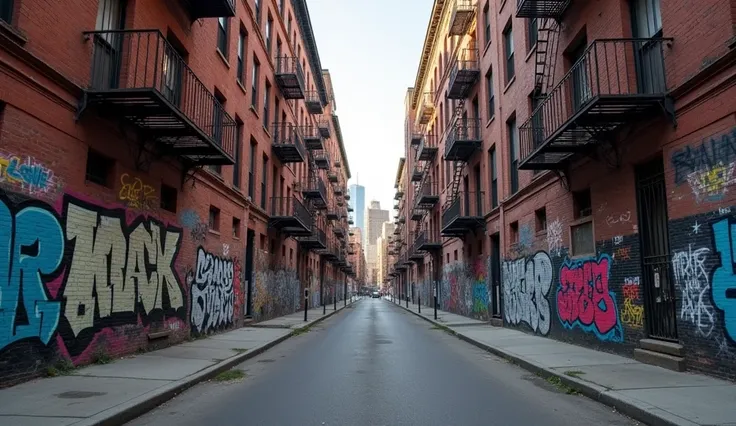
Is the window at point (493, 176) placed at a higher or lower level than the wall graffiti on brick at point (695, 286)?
higher

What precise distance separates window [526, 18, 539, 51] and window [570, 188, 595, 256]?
5759 mm

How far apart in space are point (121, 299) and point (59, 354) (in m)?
2.06

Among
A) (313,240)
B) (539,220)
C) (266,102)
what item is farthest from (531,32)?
(313,240)

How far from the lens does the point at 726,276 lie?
7.71 m

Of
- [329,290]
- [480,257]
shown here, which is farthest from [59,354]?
[329,290]

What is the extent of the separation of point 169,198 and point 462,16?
1771cm

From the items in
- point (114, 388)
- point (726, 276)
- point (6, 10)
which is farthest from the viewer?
point (726, 276)

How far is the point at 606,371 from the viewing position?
877cm

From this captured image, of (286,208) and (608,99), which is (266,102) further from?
(608,99)

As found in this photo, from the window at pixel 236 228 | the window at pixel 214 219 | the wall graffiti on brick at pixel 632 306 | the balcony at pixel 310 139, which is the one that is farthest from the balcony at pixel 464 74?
the wall graffiti on brick at pixel 632 306

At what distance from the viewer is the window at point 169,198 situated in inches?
511

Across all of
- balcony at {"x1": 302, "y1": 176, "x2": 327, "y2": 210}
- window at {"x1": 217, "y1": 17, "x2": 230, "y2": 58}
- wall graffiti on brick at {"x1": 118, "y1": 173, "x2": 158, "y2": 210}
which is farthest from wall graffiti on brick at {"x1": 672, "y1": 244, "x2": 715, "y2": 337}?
balcony at {"x1": 302, "y1": 176, "x2": 327, "y2": 210}

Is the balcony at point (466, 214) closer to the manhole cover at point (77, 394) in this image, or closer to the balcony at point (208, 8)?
the balcony at point (208, 8)

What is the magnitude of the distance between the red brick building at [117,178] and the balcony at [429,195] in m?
17.0
